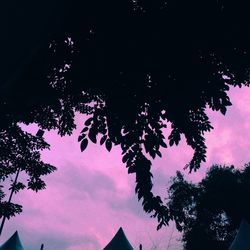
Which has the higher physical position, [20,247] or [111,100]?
[20,247]

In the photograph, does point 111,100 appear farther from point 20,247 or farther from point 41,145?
point 20,247

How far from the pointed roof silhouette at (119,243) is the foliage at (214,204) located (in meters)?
13.9

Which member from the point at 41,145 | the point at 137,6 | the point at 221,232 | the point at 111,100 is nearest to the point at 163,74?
the point at 111,100

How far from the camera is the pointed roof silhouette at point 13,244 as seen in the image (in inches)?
705

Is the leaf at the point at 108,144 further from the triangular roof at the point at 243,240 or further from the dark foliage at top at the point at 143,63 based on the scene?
the triangular roof at the point at 243,240

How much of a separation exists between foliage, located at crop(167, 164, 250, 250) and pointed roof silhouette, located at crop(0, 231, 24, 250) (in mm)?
18205

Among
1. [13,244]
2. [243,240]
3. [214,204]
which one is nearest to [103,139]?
[243,240]

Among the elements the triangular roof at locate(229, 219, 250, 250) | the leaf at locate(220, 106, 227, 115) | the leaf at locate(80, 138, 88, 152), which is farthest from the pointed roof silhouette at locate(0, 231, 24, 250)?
the leaf at locate(220, 106, 227, 115)

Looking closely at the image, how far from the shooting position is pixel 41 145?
11.5 m

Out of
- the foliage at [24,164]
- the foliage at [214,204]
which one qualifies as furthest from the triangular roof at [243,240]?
the foliage at [214,204]

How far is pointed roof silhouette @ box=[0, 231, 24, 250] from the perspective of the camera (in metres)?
17.9

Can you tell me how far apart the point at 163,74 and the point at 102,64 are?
654 mm

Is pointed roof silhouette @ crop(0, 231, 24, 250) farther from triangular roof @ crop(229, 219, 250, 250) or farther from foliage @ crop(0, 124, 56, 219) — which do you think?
triangular roof @ crop(229, 219, 250, 250)

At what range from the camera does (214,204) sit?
33.0 metres
